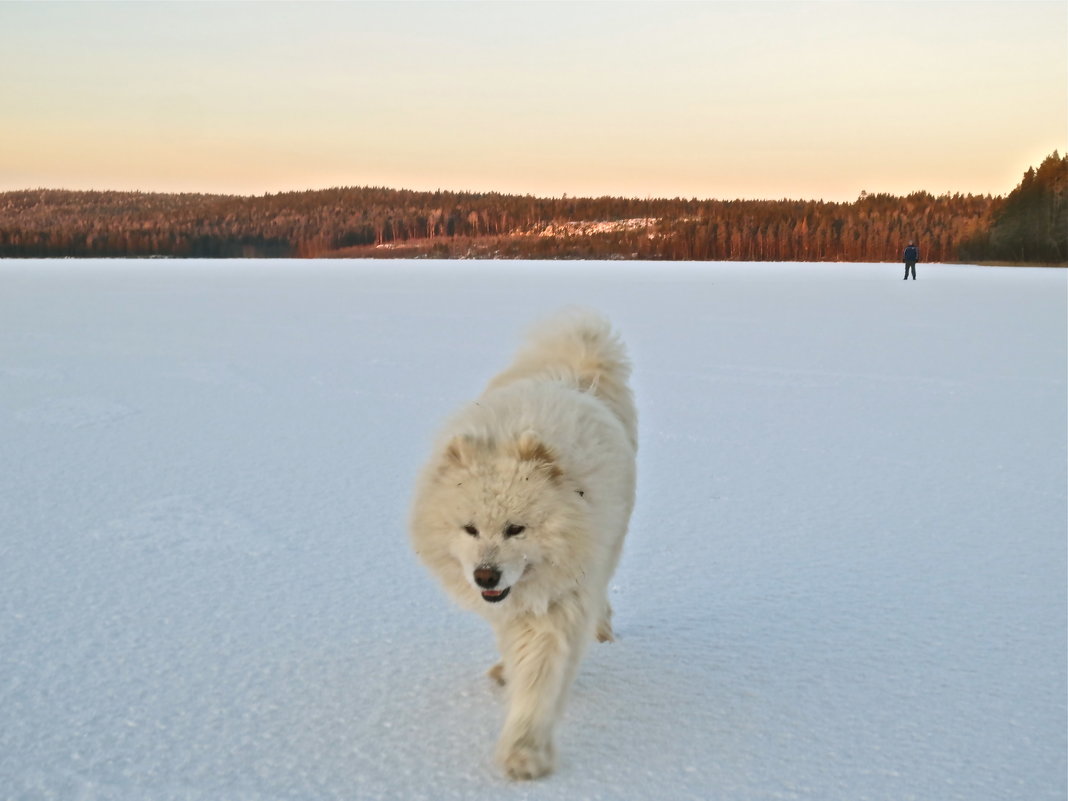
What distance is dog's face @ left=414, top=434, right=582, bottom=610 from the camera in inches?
106

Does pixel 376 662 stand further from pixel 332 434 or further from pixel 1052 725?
pixel 332 434

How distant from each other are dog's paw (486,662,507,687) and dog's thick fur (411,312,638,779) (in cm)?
30

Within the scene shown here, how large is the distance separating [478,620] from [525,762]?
119cm

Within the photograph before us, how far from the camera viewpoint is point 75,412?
7777mm

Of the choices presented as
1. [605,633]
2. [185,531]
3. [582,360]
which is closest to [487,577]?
[605,633]

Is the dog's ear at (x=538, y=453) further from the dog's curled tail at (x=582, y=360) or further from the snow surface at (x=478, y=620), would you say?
the dog's curled tail at (x=582, y=360)

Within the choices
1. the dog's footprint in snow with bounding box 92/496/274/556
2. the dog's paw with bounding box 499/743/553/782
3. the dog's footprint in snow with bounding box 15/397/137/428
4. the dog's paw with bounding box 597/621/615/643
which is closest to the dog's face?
the dog's paw with bounding box 499/743/553/782

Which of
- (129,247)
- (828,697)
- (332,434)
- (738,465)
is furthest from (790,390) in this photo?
(129,247)

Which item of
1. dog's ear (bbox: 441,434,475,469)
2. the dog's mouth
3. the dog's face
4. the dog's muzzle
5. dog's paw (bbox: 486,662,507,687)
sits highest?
dog's ear (bbox: 441,434,475,469)

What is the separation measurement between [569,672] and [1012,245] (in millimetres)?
66030

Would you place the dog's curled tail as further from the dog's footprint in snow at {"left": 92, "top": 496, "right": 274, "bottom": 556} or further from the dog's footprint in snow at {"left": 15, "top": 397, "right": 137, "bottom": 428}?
the dog's footprint in snow at {"left": 15, "top": 397, "right": 137, "bottom": 428}

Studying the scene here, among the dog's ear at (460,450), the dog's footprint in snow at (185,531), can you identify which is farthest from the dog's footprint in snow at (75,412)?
the dog's ear at (460,450)

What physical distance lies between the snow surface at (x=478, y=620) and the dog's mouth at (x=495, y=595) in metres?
0.49

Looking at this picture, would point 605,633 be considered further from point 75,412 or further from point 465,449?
point 75,412
